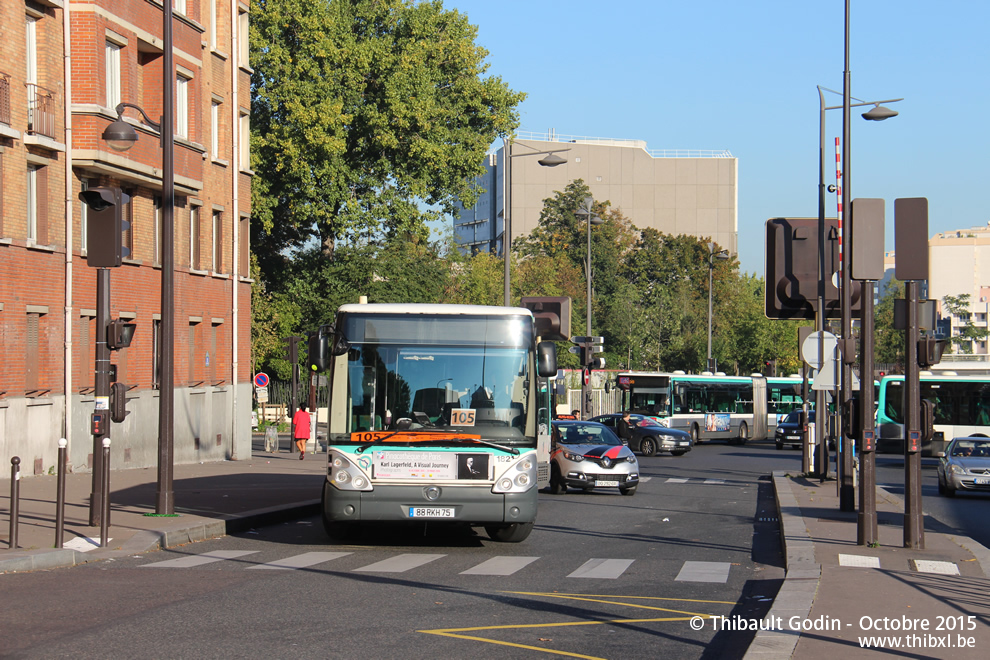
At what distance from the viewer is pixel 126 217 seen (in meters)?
28.5

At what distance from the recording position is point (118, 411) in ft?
45.5

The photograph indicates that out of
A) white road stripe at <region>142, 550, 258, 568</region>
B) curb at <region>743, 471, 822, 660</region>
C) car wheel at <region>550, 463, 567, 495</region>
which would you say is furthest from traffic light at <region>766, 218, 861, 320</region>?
white road stripe at <region>142, 550, 258, 568</region>

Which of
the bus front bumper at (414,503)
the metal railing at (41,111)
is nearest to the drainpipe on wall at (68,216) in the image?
the metal railing at (41,111)

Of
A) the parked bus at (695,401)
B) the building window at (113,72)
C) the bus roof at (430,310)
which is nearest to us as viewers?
the bus roof at (430,310)

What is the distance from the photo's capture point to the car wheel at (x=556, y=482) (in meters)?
23.6

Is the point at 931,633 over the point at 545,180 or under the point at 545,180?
under

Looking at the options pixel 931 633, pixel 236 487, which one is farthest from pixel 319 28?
pixel 931 633

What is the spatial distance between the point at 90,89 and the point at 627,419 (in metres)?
23.9

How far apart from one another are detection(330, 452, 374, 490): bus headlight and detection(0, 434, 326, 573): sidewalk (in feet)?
7.35

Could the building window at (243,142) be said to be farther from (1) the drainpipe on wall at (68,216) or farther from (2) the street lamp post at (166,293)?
(2) the street lamp post at (166,293)

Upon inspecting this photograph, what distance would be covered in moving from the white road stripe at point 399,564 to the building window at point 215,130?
74.5ft

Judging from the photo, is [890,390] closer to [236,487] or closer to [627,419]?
[627,419]

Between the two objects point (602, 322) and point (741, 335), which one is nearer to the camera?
point (741, 335)

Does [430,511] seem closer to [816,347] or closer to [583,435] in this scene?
[816,347]
